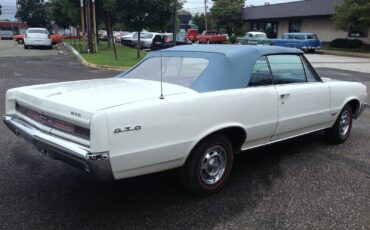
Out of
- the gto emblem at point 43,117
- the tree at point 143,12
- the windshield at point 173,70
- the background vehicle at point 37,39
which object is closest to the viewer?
the gto emblem at point 43,117

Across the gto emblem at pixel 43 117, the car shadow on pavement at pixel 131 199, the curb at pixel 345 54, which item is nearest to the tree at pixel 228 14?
the curb at pixel 345 54

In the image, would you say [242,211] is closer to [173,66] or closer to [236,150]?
[236,150]

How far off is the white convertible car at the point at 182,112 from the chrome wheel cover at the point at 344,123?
0.55 meters

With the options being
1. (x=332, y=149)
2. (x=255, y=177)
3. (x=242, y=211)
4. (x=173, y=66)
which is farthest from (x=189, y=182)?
(x=332, y=149)

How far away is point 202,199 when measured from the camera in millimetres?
4012

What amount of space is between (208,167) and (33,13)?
8905 centimetres

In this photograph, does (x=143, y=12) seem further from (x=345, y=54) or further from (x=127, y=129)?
(x=345, y=54)

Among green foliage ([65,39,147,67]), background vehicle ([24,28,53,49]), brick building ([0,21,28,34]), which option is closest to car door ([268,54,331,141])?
green foliage ([65,39,147,67])

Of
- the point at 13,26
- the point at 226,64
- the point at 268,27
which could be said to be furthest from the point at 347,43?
the point at 13,26

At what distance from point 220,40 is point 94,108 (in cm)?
4188

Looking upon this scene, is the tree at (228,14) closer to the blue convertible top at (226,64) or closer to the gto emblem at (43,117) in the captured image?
the blue convertible top at (226,64)

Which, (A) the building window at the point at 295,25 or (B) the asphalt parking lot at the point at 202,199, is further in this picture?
(A) the building window at the point at 295,25

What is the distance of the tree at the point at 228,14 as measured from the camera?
5156 centimetres

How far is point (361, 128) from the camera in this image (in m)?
7.03
